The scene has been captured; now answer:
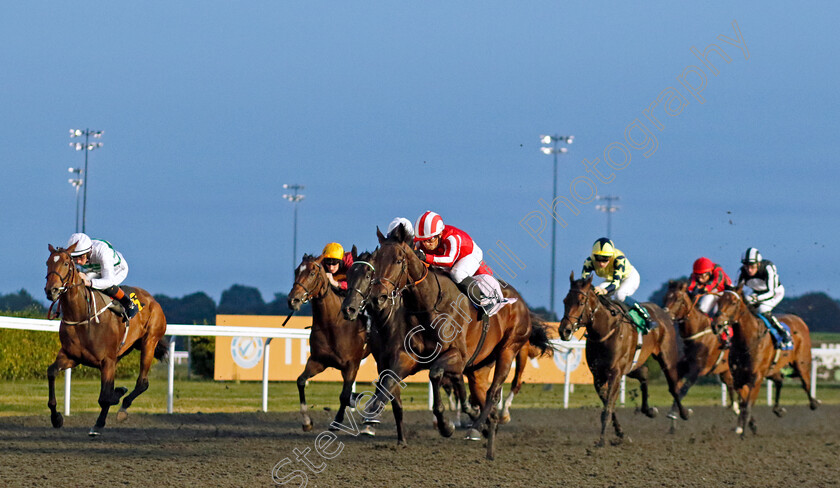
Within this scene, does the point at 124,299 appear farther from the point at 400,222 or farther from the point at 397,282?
the point at 397,282

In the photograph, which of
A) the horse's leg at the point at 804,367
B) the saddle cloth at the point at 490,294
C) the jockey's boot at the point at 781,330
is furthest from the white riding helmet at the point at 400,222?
the horse's leg at the point at 804,367

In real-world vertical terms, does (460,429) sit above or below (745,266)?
below

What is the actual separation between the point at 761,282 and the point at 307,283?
18.2 feet

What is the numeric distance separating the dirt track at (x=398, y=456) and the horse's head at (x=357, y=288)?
1019 mm

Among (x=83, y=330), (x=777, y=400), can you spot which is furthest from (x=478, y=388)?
(x=777, y=400)

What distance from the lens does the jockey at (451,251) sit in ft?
22.9

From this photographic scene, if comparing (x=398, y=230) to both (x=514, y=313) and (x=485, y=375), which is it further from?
(x=485, y=375)

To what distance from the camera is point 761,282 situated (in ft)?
36.1

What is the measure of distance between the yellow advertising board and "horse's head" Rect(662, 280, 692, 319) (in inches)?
111

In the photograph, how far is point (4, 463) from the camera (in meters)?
6.31

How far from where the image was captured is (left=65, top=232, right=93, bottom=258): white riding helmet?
25.8ft

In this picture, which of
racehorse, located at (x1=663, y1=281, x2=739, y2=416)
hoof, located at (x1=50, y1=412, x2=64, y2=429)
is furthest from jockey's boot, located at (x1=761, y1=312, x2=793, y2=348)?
hoof, located at (x1=50, y1=412, x2=64, y2=429)

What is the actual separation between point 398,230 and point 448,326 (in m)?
0.75

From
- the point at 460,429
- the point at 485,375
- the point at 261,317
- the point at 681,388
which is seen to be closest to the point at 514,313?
the point at 485,375
